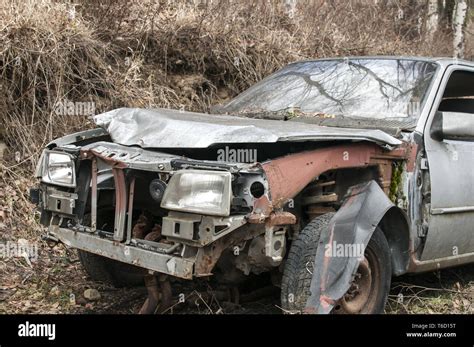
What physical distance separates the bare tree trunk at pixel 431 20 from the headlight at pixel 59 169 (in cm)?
1019

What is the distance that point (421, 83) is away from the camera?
4.59 metres

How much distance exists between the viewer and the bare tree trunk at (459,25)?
12.0 m

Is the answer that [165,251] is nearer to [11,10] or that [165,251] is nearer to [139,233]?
[139,233]

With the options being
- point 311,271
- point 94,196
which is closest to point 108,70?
point 94,196

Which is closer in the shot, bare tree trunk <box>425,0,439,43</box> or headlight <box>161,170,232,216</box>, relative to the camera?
headlight <box>161,170,232,216</box>

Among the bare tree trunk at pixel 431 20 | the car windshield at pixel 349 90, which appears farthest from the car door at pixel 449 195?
the bare tree trunk at pixel 431 20

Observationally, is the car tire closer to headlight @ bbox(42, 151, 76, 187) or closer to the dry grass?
headlight @ bbox(42, 151, 76, 187)

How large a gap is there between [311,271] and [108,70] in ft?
14.0

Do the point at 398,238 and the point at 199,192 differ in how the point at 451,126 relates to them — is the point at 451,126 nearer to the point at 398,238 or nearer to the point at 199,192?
the point at 398,238

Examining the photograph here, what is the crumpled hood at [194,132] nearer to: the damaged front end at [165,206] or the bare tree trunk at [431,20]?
the damaged front end at [165,206]

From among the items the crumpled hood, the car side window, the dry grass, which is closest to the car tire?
the crumpled hood

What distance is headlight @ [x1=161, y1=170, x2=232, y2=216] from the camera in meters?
3.14

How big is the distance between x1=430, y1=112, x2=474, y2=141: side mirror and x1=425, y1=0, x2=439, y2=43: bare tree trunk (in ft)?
28.7

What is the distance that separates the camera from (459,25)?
12.1 meters
